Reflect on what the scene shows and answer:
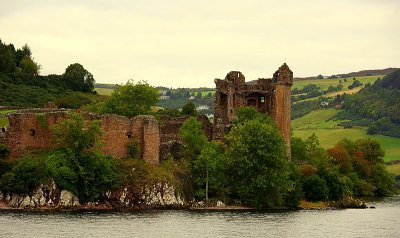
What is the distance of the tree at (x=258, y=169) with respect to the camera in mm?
87375

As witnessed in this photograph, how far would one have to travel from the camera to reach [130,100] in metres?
106

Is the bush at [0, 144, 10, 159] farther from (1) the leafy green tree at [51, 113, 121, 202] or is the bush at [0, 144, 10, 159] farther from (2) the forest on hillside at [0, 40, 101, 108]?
(2) the forest on hillside at [0, 40, 101, 108]

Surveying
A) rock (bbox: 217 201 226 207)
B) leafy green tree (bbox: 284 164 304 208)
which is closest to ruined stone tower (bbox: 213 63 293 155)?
leafy green tree (bbox: 284 164 304 208)

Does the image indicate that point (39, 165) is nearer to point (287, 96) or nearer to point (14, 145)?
point (14, 145)

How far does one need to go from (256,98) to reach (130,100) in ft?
51.5

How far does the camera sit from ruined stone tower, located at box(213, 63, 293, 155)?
354ft

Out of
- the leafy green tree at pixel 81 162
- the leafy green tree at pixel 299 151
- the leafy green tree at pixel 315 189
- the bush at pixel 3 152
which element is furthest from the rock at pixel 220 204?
the leafy green tree at pixel 299 151

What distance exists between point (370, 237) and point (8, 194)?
91.6ft

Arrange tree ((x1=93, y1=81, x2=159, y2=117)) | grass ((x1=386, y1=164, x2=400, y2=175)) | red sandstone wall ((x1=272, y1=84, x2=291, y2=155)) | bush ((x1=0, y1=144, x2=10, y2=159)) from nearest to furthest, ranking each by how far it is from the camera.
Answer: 1. bush ((x1=0, y1=144, x2=10, y2=159))
2. tree ((x1=93, y1=81, x2=159, y2=117))
3. red sandstone wall ((x1=272, y1=84, x2=291, y2=155))
4. grass ((x1=386, y1=164, x2=400, y2=175))

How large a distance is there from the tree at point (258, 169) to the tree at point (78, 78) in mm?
62194

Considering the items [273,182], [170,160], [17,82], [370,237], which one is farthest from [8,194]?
[17,82]

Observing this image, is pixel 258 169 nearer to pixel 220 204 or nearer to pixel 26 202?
pixel 220 204

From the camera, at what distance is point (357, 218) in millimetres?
82500

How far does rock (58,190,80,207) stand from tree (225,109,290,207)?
570 inches
